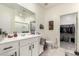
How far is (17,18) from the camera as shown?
1805 mm

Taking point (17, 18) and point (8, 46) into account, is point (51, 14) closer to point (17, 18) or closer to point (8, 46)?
point (17, 18)

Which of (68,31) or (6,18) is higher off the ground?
(6,18)

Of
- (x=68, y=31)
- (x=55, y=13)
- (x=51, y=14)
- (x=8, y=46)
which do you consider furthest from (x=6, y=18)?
(x=68, y=31)

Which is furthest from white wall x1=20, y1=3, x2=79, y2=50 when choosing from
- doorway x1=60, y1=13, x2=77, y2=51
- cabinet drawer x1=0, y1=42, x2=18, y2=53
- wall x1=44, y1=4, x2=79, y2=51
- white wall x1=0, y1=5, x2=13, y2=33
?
cabinet drawer x1=0, y1=42, x2=18, y2=53

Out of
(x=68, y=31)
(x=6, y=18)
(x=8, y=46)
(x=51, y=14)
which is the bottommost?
(x=8, y=46)

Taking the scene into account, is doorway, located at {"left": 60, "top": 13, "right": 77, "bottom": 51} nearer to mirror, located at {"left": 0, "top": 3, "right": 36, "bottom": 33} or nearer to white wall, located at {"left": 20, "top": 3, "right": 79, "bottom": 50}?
white wall, located at {"left": 20, "top": 3, "right": 79, "bottom": 50}

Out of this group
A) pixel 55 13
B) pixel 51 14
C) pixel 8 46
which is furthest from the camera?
pixel 55 13

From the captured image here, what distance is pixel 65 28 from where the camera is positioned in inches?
170

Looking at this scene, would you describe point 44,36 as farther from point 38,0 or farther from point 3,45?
point 38,0

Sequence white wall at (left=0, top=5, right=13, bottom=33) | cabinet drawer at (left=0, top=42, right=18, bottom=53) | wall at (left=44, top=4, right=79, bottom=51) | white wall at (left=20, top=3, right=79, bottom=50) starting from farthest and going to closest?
wall at (left=44, top=4, right=79, bottom=51), white wall at (left=20, top=3, right=79, bottom=50), white wall at (left=0, top=5, right=13, bottom=33), cabinet drawer at (left=0, top=42, right=18, bottom=53)

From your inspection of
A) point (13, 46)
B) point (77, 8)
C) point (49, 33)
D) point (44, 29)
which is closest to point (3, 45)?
point (13, 46)

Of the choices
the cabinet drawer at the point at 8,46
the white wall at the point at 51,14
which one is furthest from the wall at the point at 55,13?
the cabinet drawer at the point at 8,46

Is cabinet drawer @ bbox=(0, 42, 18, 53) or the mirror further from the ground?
the mirror

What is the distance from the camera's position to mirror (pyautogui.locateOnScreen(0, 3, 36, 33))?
1.52 metres
